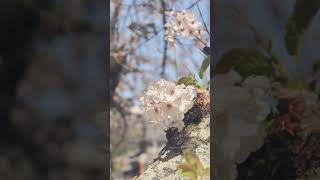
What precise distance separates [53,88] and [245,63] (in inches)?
20.5

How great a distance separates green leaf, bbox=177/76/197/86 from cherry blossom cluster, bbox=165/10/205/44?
106 mm

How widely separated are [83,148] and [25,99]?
198 mm

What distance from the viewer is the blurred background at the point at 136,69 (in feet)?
4.19

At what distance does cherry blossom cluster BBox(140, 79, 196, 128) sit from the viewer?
1.28 meters

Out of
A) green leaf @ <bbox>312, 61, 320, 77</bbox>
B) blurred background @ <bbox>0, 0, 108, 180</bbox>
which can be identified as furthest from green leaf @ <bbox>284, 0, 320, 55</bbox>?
blurred background @ <bbox>0, 0, 108, 180</bbox>

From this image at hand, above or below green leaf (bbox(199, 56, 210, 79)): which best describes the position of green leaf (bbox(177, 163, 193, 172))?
below

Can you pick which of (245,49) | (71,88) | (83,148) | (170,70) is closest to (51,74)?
(71,88)

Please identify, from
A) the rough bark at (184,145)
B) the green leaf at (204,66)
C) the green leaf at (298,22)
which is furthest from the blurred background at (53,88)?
the green leaf at (298,22)

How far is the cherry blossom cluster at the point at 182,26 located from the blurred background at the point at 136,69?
0.05 feet

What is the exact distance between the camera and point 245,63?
1.28 m

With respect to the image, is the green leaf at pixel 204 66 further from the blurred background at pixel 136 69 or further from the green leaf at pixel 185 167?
the green leaf at pixel 185 167

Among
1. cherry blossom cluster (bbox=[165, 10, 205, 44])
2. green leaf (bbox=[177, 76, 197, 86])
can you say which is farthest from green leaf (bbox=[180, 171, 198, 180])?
cherry blossom cluster (bbox=[165, 10, 205, 44])

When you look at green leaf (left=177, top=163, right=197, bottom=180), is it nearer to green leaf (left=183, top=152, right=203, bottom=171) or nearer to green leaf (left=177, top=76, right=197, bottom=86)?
green leaf (left=183, top=152, right=203, bottom=171)

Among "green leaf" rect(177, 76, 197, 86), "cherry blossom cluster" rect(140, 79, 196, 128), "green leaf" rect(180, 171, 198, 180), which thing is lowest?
"green leaf" rect(180, 171, 198, 180)
